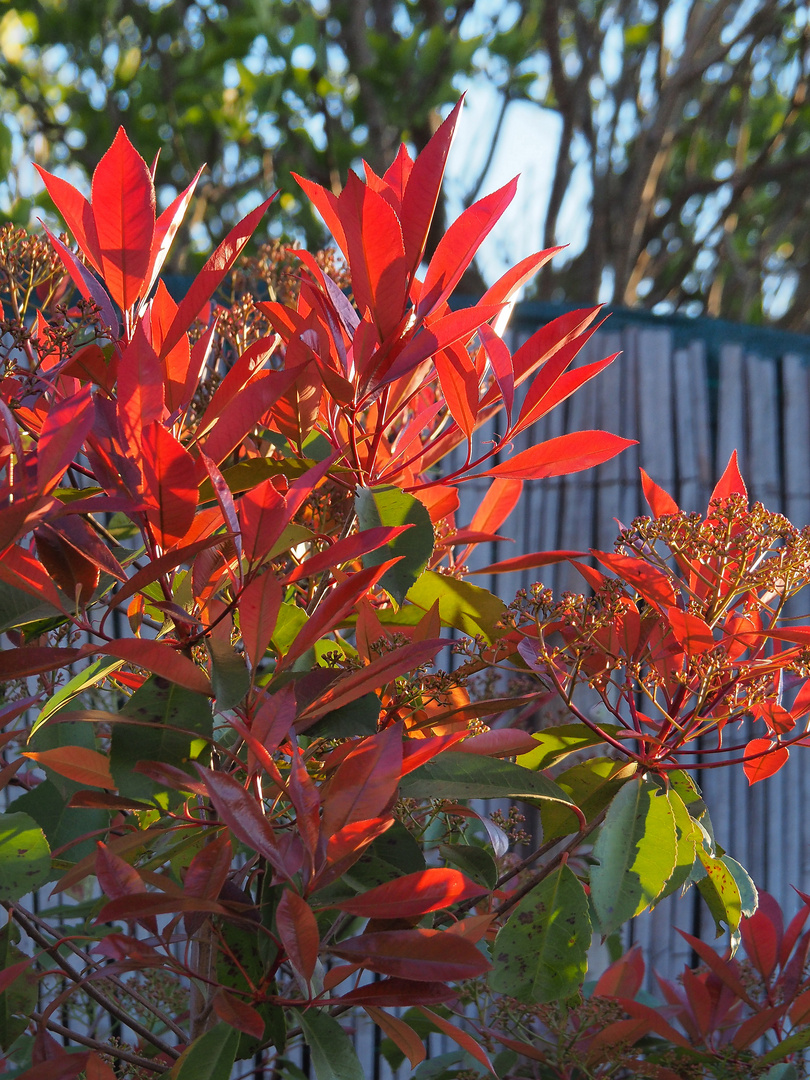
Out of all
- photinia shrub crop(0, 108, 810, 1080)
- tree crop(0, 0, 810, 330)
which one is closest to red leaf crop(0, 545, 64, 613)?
photinia shrub crop(0, 108, 810, 1080)

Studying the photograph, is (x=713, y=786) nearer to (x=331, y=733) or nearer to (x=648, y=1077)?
(x=648, y=1077)

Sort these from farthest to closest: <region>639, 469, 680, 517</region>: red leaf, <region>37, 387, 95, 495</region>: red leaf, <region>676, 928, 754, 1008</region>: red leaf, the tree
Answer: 1. the tree
2. <region>676, 928, 754, 1008</region>: red leaf
3. <region>639, 469, 680, 517</region>: red leaf
4. <region>37, 387, 95, 495</region>: red leaf

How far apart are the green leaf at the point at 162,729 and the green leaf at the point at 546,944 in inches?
11.2

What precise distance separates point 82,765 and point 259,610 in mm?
192

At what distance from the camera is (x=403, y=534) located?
0.63 metres

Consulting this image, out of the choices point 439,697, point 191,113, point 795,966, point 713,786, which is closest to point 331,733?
point 439,697

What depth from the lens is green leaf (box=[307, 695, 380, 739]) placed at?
2.06 feet

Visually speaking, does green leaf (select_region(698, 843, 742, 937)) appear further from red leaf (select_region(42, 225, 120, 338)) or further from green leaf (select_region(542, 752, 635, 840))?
red leaf (select_region(42, 225, 120, 338))

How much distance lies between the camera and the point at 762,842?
7.08 feet

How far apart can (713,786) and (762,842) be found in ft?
0.61

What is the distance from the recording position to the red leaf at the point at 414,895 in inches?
21.8

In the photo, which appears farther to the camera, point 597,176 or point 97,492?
point 597,176

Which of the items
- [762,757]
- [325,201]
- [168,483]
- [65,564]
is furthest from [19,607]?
[762,757]

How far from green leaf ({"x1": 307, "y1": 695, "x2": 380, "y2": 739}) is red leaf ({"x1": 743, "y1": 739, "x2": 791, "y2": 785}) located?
11.5 inches
